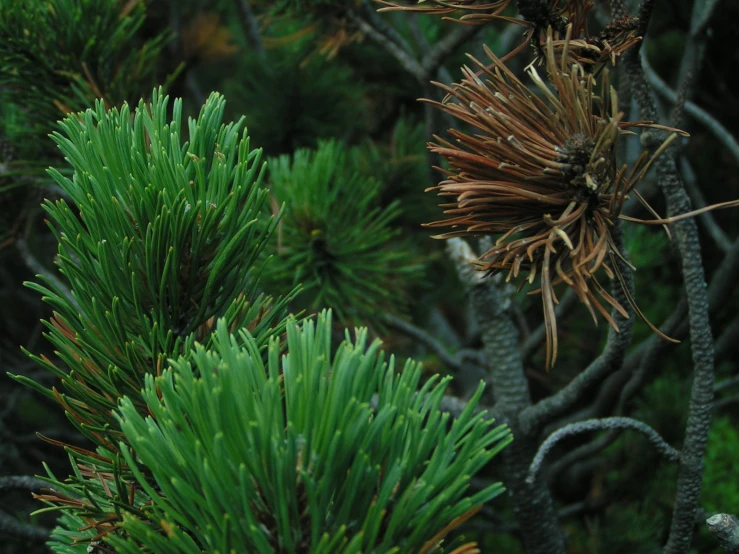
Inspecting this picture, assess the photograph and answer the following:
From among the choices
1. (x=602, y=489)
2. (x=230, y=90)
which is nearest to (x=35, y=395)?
(x=230, y=90)

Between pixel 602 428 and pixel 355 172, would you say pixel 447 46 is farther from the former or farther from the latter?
pixel 602 428

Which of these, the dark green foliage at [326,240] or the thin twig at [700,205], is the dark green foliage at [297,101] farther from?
the thin twig at [700,205]

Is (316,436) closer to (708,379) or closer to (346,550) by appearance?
(346,550)

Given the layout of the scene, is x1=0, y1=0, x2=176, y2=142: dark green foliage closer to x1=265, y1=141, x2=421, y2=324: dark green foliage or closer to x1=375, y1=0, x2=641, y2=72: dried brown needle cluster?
x1=265, y1=141, x2=421, y2=324: dark green foliage

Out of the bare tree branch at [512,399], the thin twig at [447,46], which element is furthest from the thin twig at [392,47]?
the bare tree branch at [512,399]

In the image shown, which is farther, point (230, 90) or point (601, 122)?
point (230, 90)

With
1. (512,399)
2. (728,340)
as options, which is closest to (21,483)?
(512,399)

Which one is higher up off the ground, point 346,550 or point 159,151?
point 159,151
